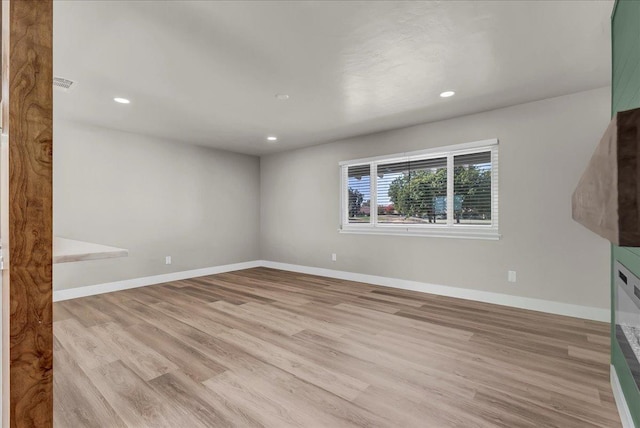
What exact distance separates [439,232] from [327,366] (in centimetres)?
260

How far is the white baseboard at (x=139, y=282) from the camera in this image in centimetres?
420

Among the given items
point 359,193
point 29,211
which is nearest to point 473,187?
point 359,193

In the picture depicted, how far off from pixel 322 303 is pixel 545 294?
2.44 m

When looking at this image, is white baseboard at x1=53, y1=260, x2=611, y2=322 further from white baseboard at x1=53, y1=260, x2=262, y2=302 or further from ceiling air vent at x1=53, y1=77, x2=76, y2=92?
ceiling air vent at x1=53, y1=77, x2=76, y2=92

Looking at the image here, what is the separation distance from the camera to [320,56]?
2.58 metres

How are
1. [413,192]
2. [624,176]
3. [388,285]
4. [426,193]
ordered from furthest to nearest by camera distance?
1. [388,285]
2. [413,192]
3. [426,193]
4. [624,176]

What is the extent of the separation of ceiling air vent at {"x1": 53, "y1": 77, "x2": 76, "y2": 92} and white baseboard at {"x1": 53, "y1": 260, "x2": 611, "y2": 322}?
2.50 meters

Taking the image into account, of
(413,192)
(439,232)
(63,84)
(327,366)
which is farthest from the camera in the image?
(413,192)

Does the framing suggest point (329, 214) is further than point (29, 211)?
Yes

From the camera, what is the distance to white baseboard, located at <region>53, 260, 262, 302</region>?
4199 mm

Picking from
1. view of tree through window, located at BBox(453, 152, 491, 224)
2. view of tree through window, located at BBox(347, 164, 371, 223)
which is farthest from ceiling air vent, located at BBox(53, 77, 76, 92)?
view of tree through window, located at BBox(453, 152, 491, 224)

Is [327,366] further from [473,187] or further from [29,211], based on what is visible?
[473,187]

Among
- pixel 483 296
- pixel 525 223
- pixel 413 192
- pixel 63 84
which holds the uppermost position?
pixel 63 84

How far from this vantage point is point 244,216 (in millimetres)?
6340
